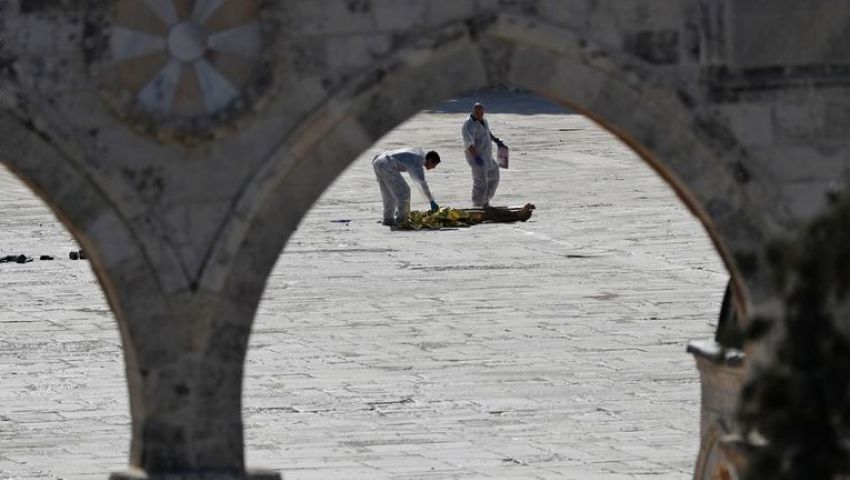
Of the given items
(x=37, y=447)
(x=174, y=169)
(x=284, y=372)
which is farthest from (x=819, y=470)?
(x=284, y=372)

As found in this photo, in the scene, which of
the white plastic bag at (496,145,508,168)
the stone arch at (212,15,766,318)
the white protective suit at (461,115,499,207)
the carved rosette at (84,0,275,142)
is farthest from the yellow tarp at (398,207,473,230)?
the carved rosette at (84,0,275,142)

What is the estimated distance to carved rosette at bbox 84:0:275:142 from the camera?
1012 cm

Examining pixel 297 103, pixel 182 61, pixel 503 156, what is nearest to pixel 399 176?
pixel 503 156

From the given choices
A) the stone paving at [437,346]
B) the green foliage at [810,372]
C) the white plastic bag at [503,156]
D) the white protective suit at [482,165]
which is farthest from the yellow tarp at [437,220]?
the green foliage at [810,372]

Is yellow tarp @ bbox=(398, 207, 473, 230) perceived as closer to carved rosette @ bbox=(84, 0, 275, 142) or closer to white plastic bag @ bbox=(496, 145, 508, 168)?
white plastic bag @ bbox=(496, 145, 508, 168)

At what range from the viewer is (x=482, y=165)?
28.8 m

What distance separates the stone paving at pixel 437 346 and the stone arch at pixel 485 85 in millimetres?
5704

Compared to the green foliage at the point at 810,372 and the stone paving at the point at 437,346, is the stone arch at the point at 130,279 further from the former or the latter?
the stone paving at the point at 437,346

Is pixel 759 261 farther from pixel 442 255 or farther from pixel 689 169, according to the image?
pixel 442 255

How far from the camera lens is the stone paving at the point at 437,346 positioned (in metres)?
17.0

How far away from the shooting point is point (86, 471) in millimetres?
16516

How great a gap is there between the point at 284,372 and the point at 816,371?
40.5ft

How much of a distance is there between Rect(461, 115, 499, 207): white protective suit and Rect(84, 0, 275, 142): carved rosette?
60.6 feet

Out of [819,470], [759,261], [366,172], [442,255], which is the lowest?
[819,470]
